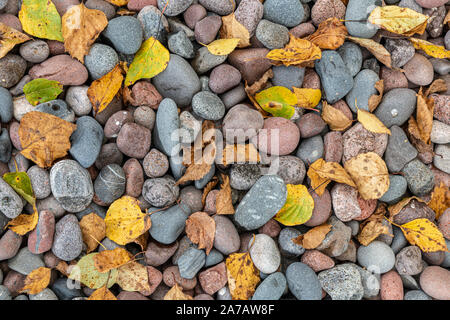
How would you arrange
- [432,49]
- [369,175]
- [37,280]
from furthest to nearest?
[432,49] < [369,175] < [37,280]

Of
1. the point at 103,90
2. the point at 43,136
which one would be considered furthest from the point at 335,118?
the point at 43,136

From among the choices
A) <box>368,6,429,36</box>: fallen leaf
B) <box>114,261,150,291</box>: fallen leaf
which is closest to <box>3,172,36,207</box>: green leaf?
<box>114,261,150,291</box>: fallen leaf

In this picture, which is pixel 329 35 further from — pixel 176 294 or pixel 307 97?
pixel 176 294

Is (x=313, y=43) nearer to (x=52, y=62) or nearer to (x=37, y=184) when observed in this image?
(x=52, y=62)

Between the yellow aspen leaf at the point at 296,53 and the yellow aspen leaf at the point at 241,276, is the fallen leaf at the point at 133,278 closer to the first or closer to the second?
the yellow aspen leaf at the point at 241,276

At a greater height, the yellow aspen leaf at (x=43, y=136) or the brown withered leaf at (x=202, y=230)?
the yellow aspen leaf at (x=43, y=136)

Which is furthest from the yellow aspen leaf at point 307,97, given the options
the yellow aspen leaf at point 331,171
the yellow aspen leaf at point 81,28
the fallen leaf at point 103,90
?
the yellow aspen leaf at point 81,28
